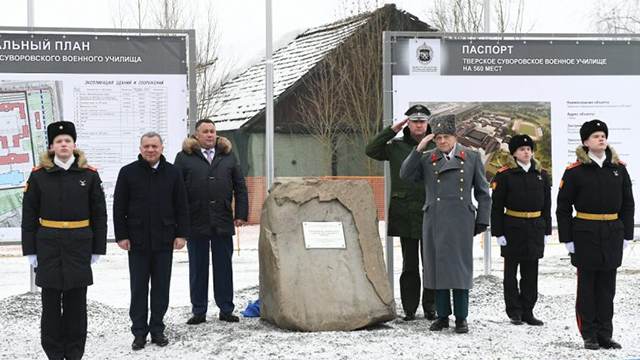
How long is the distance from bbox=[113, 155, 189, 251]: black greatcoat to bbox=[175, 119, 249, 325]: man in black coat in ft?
2.82

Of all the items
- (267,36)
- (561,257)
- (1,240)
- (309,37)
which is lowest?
(561,257)

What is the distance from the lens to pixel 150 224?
747 centimetres

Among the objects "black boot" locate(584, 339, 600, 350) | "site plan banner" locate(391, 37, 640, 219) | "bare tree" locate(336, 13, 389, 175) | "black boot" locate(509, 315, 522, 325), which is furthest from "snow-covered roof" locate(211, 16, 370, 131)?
"black boot" locate(584, 339, 600, 350)

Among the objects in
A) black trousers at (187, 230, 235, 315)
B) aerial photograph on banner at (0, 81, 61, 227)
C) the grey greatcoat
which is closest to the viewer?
the grey greatcoat

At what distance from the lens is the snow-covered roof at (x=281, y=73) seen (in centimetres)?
2462

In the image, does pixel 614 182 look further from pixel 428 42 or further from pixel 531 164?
pixel 428 42

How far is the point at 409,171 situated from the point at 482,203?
27.4 inches

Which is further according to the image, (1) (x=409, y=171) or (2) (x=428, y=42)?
(2) (x=428, y=42)

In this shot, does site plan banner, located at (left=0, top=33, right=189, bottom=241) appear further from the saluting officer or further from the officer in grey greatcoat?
the officer in grey greatcoat

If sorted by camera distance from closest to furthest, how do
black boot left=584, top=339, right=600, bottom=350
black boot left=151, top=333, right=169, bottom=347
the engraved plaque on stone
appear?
1. black boot left=584, top=339, right=600, bottom=350
2. black boot left=151, top=333, right=169, bottom=347
3. the engraved plaque on stone

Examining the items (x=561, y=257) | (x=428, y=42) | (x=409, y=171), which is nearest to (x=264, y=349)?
(x=409, y=171)

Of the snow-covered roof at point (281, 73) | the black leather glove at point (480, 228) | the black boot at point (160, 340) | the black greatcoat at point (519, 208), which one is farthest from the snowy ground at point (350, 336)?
the snow-covered roof at point (281, 73)

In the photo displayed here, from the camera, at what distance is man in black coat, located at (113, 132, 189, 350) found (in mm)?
7473

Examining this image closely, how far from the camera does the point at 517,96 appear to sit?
10242mm
